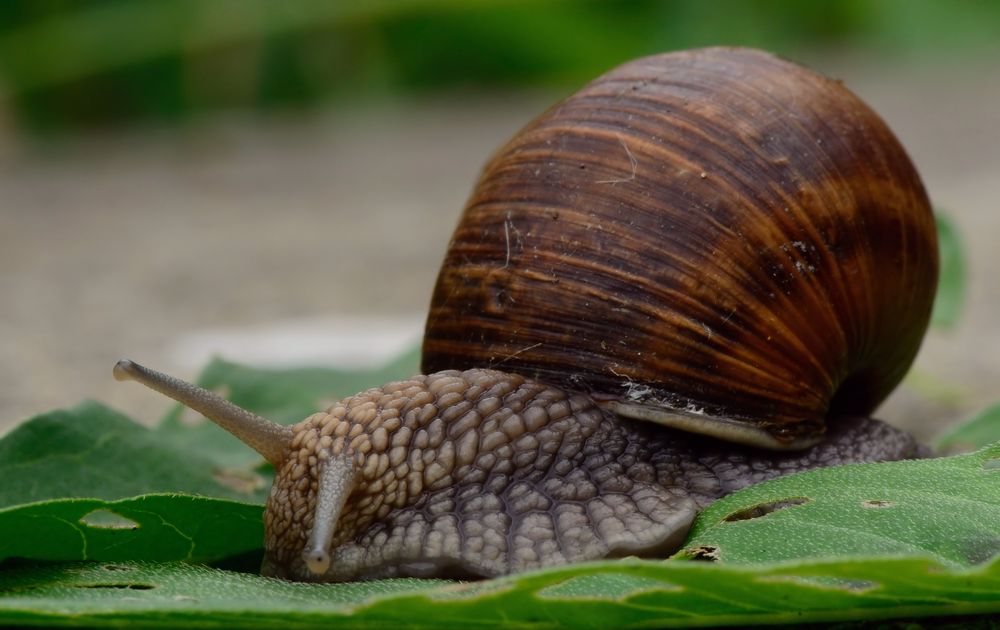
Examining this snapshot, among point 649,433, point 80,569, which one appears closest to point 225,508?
point 80,569

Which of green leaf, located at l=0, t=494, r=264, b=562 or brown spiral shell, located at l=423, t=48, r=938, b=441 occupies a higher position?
brown spiral shell, located at l=423, t=48, r=938, b=441

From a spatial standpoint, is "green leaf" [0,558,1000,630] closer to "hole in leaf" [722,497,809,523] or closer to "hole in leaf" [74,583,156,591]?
"hole in leaf" [74,583,156,591]

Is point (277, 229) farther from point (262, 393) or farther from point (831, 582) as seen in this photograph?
point (831, 582)

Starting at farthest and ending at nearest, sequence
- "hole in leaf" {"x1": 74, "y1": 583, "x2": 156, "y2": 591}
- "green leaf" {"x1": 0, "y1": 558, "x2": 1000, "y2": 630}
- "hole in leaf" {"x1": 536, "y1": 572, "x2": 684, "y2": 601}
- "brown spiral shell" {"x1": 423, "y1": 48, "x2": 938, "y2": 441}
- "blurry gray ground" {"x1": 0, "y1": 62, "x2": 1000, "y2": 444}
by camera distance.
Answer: "blurry gray ground" {"x1": 0, "y1": 62, "x2": 1000, "y2": 444} → "brown spiral shell" {"x1": 423, "y1": 48, "x2": 938, "y2": 441} → "hole in leaf" {"x1": 74, "y1": 583, "x2": 156, "y2": 591} → "hole in leaf" {"x1": 536, "y1": 572, "x2": 684, "y2": 601} → "green leaf" {"x1": 0, "y1": 558, "x2": 1000, "y2": 630}

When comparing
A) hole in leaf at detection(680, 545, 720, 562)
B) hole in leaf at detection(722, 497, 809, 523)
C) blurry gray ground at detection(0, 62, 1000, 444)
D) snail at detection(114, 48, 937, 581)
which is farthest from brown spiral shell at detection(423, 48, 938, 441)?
blurry gray ground at detection(0, 62, 1000, 444)

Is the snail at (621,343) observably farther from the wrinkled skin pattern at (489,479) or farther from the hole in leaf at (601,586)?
the hole in leaf at (601,586)

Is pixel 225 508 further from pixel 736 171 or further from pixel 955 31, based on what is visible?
pixel 955 31
